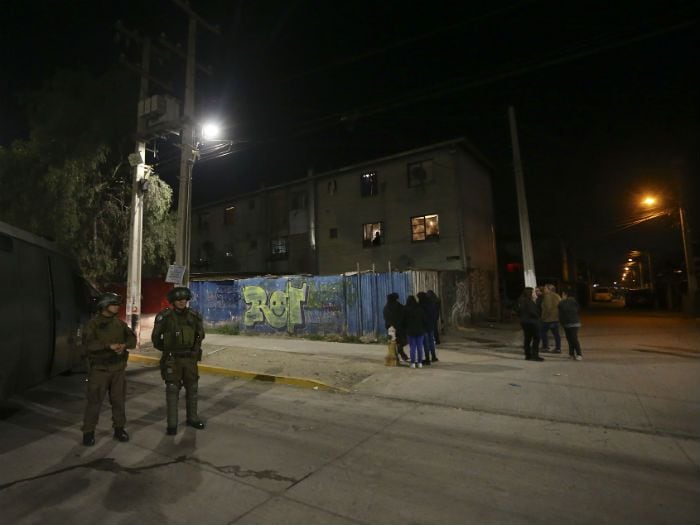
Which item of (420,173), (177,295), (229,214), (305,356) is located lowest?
(305,356)

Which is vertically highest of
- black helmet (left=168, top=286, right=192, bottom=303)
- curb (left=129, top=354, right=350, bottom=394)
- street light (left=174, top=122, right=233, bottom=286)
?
street light (left=174, top=122, right=233, bottom=286)

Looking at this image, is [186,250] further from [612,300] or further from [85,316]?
[612,300]

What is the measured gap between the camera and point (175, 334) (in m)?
5.27

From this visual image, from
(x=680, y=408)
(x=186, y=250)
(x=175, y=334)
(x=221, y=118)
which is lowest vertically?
(x=680, y=408)

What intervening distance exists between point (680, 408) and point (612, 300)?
50350mm

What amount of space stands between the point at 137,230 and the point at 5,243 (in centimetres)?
726

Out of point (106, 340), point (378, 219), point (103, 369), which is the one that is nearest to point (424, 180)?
point (378, 219)

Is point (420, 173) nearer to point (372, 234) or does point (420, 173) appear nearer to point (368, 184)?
point (368, 184)

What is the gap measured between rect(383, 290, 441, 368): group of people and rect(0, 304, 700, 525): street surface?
0.69 metres

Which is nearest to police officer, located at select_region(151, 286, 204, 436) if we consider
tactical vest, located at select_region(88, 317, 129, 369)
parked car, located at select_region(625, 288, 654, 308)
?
tactical vest, located at select_region(88, 317, 129, 369)

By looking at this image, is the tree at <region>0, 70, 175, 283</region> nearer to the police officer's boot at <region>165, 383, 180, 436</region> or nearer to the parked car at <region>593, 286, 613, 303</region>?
the police officer's boot at <region>165, 383, 180, 436</region>

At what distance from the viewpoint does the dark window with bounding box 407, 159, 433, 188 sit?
72.1 ft

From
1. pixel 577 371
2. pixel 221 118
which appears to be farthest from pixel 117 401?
pixel 221 118

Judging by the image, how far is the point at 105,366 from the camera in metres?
5.02
